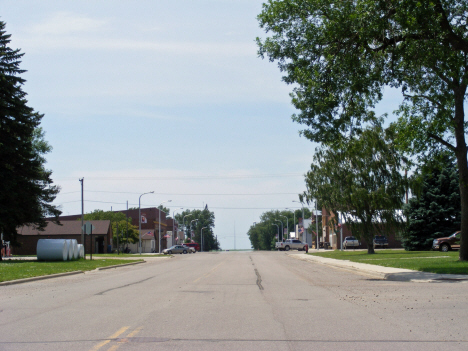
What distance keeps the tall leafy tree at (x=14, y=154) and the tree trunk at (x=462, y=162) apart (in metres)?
30.3

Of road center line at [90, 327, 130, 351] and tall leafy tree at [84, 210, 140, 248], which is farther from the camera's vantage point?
tall leafy tree at [84, 210, 140, 248]

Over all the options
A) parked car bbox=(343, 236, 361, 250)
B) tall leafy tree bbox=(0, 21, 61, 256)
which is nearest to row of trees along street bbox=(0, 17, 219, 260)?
tall leafy tree bbox=(0, 21, 61, 256)

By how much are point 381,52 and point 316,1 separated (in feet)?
11.8

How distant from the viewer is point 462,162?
25344 mm

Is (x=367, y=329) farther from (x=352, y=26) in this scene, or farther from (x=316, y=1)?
(x=316, y=1)

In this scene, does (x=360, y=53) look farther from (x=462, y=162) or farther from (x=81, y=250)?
(x=81, y=250)

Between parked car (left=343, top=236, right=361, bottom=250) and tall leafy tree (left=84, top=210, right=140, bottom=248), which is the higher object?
tall leafy tree (left=84, top=210, right=140, bottom=248)

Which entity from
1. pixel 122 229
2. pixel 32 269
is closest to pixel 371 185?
pixel 32 269

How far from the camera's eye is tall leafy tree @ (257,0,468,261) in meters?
19.7

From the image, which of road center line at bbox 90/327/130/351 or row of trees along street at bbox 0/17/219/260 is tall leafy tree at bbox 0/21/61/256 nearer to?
row of trees along street at bbox 0/17/219/260

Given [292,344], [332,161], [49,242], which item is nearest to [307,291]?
[292,344]

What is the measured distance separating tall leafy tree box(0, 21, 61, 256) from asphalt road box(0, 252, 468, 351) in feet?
80.4

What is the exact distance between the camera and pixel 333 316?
10.2 metres

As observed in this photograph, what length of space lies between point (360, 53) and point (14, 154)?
93.3 ft
